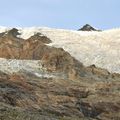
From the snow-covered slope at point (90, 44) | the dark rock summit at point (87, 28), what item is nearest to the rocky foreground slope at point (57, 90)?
the snow-covered slope at point (90, 44)

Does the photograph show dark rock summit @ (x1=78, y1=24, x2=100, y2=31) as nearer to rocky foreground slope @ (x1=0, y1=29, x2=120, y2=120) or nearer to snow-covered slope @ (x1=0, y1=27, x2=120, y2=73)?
snow-covered slope @ (x1=0, y1=27, x2=120, y2=73)

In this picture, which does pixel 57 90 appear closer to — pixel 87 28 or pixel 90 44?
pixel 90 44

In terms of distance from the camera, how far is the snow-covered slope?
55031 millimetres

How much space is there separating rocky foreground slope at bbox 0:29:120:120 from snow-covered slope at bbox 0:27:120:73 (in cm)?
594

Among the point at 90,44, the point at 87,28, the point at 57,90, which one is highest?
the point at 87,28

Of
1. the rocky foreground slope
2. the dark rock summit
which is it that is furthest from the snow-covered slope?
the dark rock summit

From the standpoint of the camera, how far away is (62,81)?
4197cm

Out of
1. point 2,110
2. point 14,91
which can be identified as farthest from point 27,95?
point 2,110

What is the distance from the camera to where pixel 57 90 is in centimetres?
3969

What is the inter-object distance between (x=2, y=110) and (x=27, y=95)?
5823 millimetres

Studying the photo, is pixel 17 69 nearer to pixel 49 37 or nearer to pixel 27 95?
pixel 27 95

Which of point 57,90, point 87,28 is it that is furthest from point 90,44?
point 57,90

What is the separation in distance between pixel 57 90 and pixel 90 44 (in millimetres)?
20983

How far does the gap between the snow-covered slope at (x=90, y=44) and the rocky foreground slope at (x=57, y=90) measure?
594 centimetres
